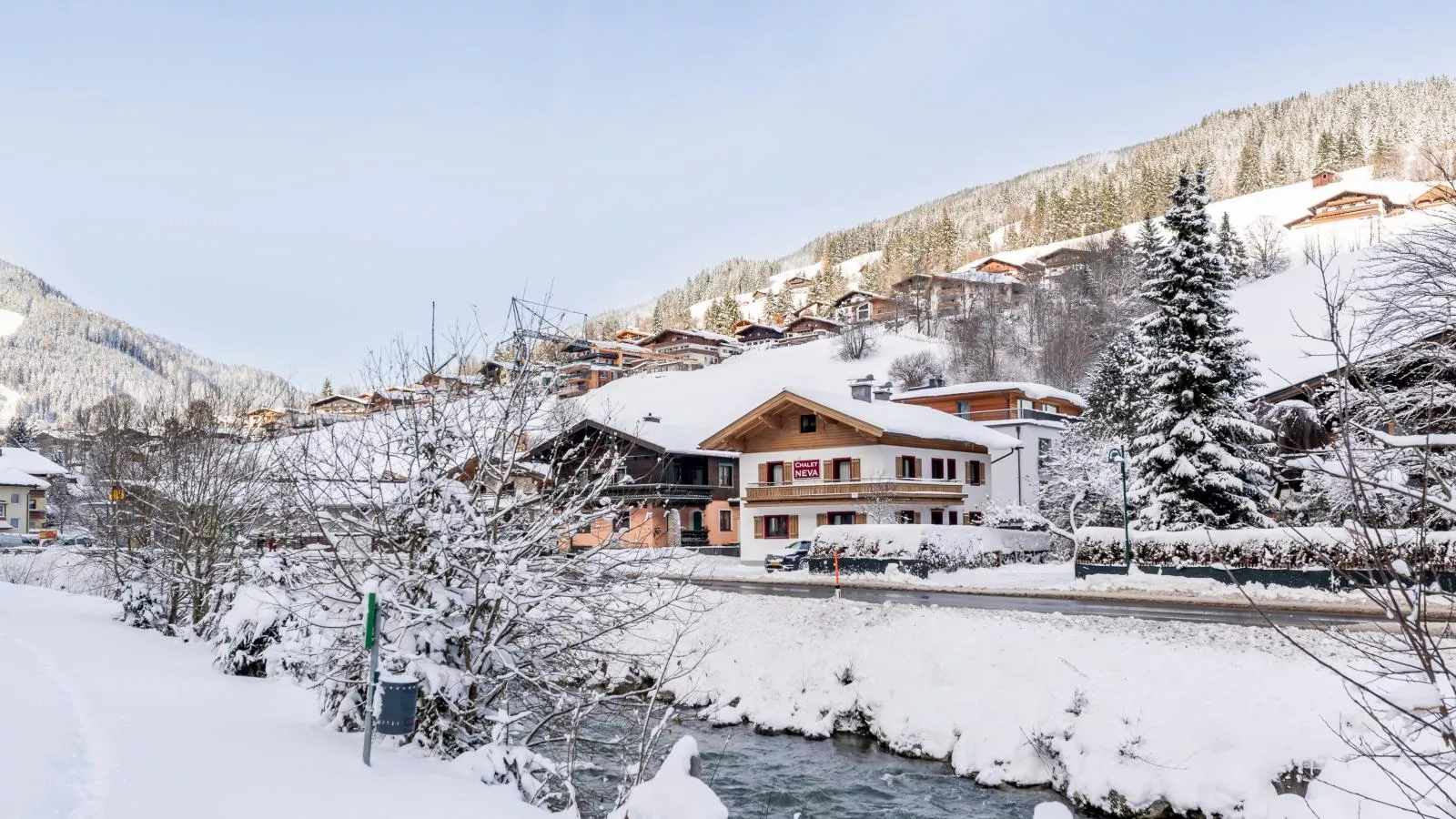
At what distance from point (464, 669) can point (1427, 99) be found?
707ft

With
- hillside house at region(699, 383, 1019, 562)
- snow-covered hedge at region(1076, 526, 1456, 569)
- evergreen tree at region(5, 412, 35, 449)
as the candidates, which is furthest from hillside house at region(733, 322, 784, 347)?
snow-covered hedge at region(1076, 526, 1456, 569)

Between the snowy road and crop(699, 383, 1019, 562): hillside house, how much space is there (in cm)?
1293

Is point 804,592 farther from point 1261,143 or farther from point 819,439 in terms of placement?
point 1261,143

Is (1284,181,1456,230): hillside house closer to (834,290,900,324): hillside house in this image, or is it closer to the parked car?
(834,290,900,324): hillside house

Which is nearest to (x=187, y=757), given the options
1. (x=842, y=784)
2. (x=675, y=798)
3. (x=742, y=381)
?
(x=675, y=798)

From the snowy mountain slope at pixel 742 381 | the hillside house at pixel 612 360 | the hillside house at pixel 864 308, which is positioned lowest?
the snowy mountain slope at pixel 742 381

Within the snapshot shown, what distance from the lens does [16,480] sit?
245 feet

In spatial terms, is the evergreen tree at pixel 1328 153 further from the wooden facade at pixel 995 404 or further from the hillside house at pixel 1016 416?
the wooden facade at pixel 995 404

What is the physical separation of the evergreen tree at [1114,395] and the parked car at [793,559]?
17.9 m

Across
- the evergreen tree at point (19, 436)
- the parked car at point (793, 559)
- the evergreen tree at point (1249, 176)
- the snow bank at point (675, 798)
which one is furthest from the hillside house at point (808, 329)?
the snow bank at point (675, 798)

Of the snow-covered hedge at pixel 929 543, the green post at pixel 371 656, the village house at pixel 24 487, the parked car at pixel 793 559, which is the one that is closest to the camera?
the green post at pixel 371 656

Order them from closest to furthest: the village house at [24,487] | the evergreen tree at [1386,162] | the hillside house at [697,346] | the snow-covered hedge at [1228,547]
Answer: the snow-covered hedge at [1228,547], the village house at [24,487], the hillside house at [697,346], the evergreen tree at [1386,162]

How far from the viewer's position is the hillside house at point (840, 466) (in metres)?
45.7

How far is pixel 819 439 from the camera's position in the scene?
158ft
